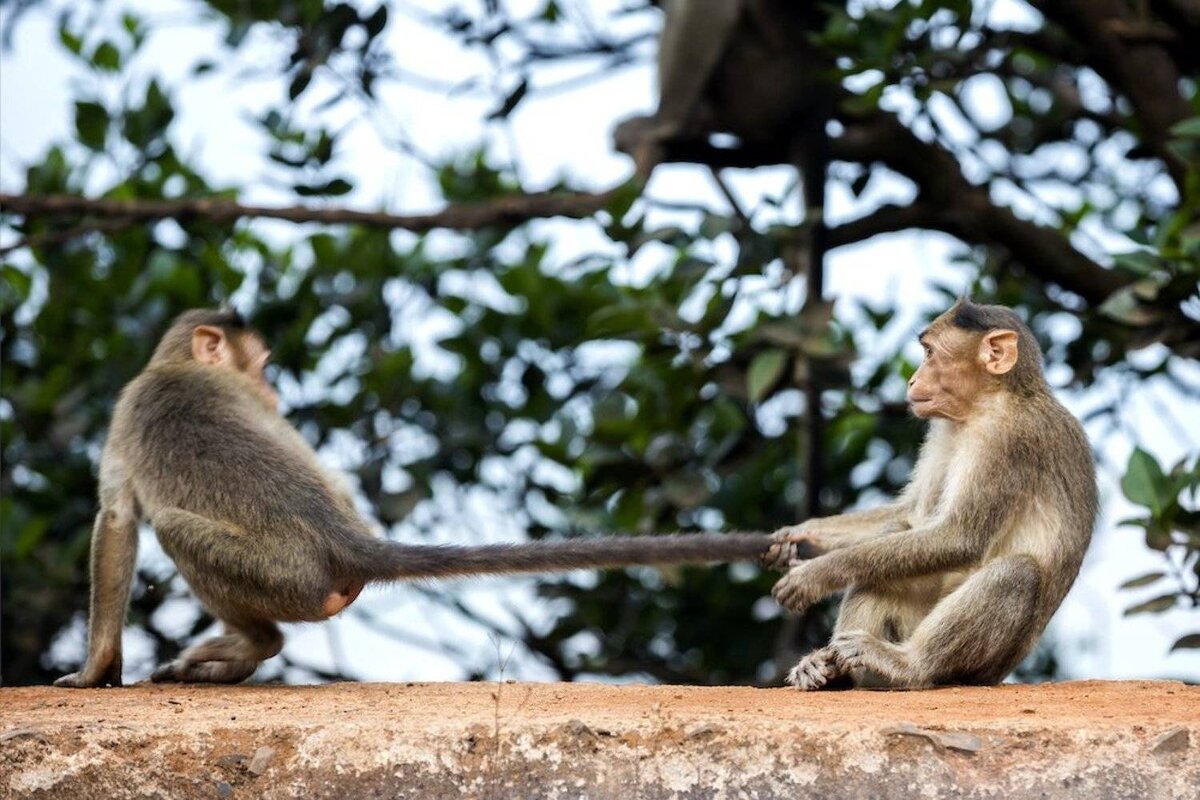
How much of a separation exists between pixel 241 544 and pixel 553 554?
3.06ft

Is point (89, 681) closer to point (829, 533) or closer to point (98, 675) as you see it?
point (98, 675)

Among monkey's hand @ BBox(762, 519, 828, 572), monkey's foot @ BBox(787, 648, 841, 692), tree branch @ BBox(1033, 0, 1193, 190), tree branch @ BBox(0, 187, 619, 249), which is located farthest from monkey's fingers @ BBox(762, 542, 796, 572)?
tree branch @ BBox(1033, 0, 1193, 190)

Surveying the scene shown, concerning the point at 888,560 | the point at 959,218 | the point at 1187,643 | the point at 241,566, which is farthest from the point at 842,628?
the point at 959,218

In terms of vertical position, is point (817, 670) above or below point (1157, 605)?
above

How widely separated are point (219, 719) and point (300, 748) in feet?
1.05

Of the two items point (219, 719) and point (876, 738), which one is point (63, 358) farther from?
point (876, 738)

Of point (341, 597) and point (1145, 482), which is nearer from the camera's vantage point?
point (341, 597)

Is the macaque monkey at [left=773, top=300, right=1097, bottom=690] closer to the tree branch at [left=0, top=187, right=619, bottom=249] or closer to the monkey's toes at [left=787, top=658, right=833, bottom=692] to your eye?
the monkey's toes at [left=787, top=658, right=833, bottom=692]

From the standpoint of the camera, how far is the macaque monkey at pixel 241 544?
199 inches

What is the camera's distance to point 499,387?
27.5ft

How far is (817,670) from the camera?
188 inches

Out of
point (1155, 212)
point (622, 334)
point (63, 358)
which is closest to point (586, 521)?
point (622, 334)

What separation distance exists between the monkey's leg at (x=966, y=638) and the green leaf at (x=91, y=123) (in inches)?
182

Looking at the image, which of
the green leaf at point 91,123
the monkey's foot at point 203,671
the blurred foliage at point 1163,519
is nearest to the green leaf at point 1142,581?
the blurred foliage at point 1163,519
